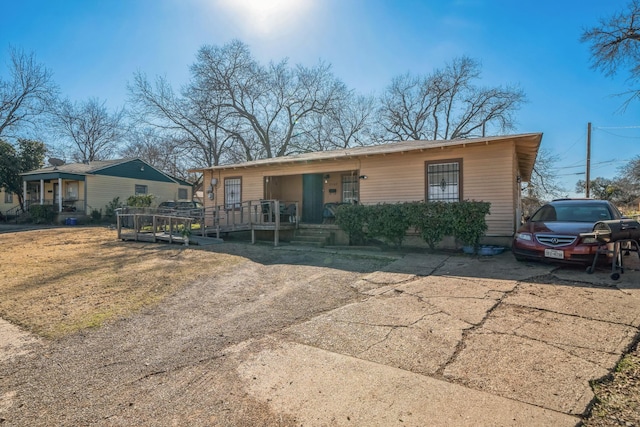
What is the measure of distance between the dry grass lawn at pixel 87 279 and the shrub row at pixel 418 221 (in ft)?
11.4

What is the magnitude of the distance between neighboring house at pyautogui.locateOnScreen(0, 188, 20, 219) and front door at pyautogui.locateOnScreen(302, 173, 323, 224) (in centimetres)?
2534

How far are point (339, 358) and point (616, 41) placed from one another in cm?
1717

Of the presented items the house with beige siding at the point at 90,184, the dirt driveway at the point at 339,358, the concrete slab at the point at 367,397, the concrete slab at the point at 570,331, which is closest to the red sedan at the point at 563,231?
the dirt driveway at the point at 339,358

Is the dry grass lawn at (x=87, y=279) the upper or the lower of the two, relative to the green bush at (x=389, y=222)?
lower

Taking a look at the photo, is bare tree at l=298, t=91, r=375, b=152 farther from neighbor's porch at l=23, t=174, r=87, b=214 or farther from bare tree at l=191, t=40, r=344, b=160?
neighbor's porch at l=23, t=174, r=87, b=214

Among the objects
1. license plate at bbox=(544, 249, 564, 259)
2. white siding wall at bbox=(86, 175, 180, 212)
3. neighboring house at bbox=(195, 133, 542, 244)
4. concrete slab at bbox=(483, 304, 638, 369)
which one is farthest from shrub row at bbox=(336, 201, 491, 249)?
white siding wall at bbox=(86, 175, 180, 212)

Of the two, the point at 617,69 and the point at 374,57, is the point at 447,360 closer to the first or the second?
the point at 374,57

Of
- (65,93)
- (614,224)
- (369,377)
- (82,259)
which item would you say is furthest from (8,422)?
(65,93)

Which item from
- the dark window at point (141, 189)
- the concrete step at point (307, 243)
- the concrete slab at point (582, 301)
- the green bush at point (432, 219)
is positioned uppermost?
the dark window at point (141, 189)

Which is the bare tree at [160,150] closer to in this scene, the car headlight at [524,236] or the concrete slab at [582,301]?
the car headlight at [524,236]

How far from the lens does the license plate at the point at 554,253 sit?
221 inches

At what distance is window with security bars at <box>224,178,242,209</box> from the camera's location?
534 inches

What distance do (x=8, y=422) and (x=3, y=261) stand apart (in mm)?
8094

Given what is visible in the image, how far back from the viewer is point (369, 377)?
2.38 m
